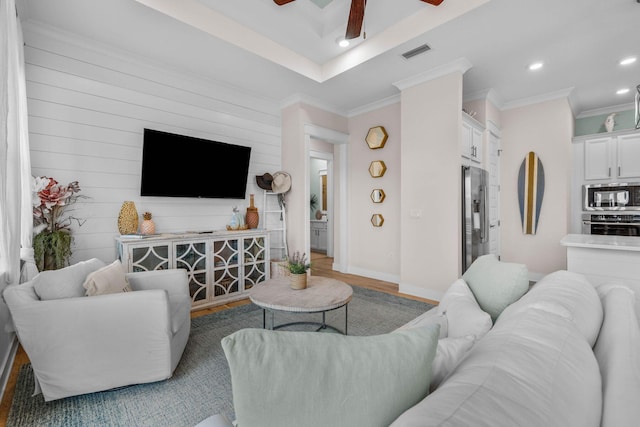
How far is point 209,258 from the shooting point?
3.18 m

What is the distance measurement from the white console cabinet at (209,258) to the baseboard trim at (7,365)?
878mm

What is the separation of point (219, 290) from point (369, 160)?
289cm

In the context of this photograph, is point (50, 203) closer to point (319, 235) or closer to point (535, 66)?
point (535, 66)

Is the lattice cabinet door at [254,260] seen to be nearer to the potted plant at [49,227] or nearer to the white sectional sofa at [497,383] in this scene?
the potted plant at [49,227]

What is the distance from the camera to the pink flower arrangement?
7.84ft

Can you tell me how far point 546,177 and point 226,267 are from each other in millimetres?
4600

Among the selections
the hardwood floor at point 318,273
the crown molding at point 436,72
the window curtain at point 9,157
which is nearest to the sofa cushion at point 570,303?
the hardwood floor at point 318,273

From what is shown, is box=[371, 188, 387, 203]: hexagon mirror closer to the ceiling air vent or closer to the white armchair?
the ceiling air vent

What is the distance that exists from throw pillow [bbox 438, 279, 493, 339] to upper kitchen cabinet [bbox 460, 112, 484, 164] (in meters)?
2.34

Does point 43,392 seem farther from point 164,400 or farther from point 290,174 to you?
point 290,174

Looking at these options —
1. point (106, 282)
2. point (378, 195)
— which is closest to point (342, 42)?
point (378, 195)

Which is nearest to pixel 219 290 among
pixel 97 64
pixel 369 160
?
pixel 97 64

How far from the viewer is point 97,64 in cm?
284

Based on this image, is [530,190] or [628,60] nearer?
[628,60]
